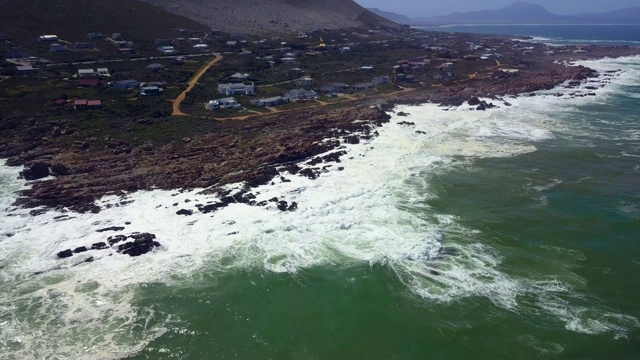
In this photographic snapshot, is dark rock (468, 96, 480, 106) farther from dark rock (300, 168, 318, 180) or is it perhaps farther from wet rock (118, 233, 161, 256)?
wet rock (118, 233, 161, 256)

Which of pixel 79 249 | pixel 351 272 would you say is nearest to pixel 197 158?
pixel 79 249

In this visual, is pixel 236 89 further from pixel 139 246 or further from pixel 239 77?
pixel 139 246

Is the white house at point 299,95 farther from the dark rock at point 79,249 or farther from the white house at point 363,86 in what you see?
the dark rock at point 79,249

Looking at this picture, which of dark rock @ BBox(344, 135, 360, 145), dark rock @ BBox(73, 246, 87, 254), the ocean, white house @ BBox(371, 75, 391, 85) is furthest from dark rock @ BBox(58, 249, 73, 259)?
white house @ BBox(371, 75, 391, 85)

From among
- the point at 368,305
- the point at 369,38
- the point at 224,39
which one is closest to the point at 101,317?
the point at 368,305

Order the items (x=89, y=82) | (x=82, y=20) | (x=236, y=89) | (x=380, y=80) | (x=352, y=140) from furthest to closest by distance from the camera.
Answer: (x=82, y=20) < (x=380, y=80) < (x=236, y=89) < (x=89, y=82) < (x=352, y=140)

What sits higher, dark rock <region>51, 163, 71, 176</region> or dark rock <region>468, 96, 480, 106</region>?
dark rock <region>468, 96, 480, 106</region>
